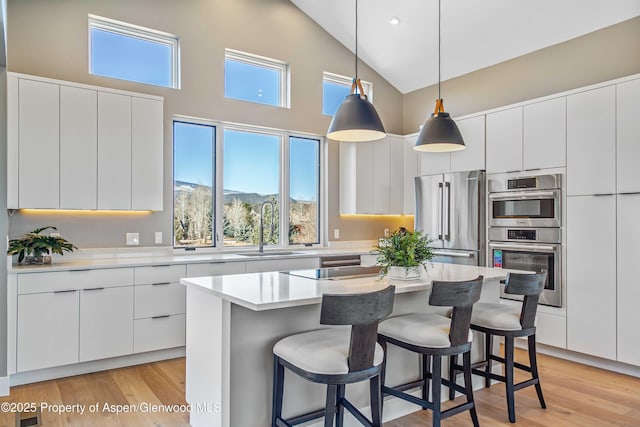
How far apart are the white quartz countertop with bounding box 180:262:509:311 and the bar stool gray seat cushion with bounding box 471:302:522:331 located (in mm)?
220

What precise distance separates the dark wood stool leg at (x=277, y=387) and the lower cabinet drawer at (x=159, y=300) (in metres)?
1.93

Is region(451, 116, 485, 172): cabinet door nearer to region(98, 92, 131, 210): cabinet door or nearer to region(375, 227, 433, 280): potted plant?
region(375, 227, 433, 280): potted plant

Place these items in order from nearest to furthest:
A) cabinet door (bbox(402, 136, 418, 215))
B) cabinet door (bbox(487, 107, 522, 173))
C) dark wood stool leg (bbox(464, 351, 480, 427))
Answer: dark wood stool leg (bbox(464, 351, 480, 427))
cabinet door (bbox(487, 107, 522, 173))
cabinet door (bbox(402, 136, 418, 215))

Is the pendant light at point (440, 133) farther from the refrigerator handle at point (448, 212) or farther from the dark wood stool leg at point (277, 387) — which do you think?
the dark wood stool leg at point (277, 387)

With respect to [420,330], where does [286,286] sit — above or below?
above

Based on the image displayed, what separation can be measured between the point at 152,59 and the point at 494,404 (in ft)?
14.3

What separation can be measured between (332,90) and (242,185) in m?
1.83

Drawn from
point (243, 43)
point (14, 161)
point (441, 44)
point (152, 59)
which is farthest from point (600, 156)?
point (14, 161)

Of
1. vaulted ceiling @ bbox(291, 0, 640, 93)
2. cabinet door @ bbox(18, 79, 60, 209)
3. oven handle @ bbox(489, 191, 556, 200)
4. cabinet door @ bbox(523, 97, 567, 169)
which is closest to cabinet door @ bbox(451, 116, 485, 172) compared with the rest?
oven handle @ bbox(489, 191, 556, 200)

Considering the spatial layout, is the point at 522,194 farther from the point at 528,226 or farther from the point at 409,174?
the point at 409,174

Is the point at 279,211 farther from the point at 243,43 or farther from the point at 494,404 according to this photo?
the point at 494,404

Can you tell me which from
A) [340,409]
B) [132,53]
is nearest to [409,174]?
[132,53]

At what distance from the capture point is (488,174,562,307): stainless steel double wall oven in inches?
162

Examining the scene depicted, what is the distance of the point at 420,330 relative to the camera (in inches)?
97.3
